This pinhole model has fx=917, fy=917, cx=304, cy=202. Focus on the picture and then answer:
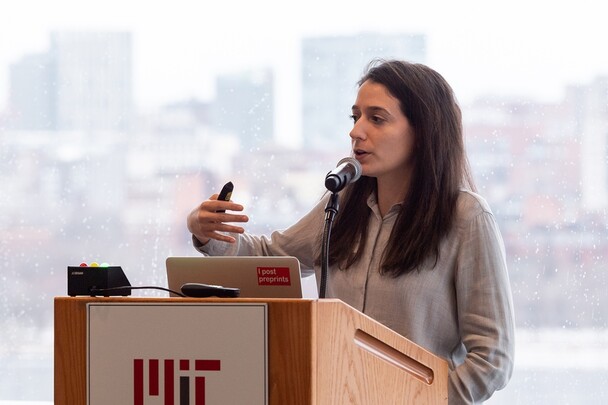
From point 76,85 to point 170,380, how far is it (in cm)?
247

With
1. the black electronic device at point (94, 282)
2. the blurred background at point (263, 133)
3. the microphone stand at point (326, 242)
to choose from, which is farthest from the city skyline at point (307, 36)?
the black electronic device at point (94, 282)

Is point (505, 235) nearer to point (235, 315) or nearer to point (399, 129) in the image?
point (399, 129)

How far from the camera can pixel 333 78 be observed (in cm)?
358

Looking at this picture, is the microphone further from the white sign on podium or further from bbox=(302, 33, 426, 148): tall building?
bbox=(302, 33, 426, 148): tall building

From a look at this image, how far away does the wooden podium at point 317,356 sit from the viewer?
4.77ft

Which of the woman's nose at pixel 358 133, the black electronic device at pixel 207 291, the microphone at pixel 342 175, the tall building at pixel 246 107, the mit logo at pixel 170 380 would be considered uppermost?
the tall building at pixel 246 107

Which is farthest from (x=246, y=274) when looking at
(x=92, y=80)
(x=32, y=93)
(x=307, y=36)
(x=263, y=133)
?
(x=32, y=93)

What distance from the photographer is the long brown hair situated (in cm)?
220

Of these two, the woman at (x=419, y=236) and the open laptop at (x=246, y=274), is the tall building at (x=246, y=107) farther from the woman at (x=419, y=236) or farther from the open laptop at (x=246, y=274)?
the open laptop at (x=246, y=274)

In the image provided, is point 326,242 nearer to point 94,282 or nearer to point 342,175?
point 342,175

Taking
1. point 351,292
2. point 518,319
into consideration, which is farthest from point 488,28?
point 351,292

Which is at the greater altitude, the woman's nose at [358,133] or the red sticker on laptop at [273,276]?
the woman's nose at [358,133]

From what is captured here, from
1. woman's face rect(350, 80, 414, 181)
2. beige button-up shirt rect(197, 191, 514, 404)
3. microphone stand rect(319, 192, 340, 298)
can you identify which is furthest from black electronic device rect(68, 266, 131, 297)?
woman's face rect(350, 80, 414, 181)

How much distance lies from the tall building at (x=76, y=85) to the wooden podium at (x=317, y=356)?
2.22 meters
